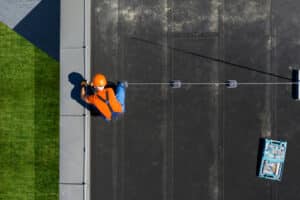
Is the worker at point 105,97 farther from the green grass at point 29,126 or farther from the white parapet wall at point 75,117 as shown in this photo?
the green grass at point 29,126

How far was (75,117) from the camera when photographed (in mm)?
9086

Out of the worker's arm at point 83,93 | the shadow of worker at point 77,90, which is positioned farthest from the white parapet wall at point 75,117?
the worker's arm at point 83,93

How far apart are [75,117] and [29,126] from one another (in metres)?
3.03

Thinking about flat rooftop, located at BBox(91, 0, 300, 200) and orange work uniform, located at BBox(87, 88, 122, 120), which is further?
flat rooftop, located at BBox(91, 0, 300, 200)

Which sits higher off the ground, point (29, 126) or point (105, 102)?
point (105, 102)

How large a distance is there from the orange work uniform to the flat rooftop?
0.54 metres

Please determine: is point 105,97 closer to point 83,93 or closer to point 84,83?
point 83,93

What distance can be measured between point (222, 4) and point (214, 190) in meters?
A: 4.69

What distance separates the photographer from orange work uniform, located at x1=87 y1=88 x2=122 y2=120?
27.7 feet

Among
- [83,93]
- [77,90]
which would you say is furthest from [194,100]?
[77,90]

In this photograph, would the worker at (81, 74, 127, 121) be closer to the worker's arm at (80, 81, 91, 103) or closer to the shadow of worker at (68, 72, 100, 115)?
the worker's arm at (80, 81, 91, 103)

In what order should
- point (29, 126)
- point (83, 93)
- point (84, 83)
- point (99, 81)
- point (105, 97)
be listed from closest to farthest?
point (105, 97) < point (99, 81) < point (83, 93) < point (84, 83) < point (29, 126)

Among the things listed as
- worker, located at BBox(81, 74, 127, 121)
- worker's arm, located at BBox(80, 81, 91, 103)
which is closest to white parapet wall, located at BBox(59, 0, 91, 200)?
worker's arm, located at BBox(80, 81, 91, 103)

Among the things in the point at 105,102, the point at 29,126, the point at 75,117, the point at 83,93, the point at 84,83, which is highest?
the point at 84,83
